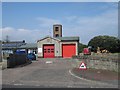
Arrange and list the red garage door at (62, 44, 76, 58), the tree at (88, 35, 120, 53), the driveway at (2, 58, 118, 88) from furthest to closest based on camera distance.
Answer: the tree at (88, 35, 120, 53), the red garage door at (62, 44, 76, 58), the driveway at (2, 58, 118, 88)

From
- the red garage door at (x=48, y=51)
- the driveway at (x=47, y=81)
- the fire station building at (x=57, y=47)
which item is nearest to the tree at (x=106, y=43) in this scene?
the fire station building at (x=57, y=47)

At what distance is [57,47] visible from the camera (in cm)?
5725

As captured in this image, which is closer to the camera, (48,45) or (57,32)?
(48,45)

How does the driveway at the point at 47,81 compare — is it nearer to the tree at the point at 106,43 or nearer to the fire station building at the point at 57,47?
the fire station building at the point at 57,47

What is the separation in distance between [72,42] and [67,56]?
121 inches

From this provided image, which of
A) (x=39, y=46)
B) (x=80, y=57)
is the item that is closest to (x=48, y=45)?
(x=39, y=46)

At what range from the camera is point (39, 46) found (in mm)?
58375

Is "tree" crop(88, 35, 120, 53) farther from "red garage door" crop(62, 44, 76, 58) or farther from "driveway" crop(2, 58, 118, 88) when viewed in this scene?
"driveway" crop(2, 58, 118, 88)

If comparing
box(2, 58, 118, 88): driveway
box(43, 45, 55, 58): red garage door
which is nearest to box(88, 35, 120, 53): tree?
box(43, 45, 55, 58): red garage door

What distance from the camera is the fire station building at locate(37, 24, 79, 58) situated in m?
56.5

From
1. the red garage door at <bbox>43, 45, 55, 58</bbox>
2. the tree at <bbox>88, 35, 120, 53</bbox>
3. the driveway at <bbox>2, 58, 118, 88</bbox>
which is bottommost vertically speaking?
the driveway at <bbox>2, 58, 118, 88</bbox>

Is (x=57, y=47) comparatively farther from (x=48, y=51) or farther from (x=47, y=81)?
(x=47, y=81)

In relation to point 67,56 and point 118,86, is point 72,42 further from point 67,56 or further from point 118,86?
point 118,86

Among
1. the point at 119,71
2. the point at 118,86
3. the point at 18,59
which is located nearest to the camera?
the point at 118,86
